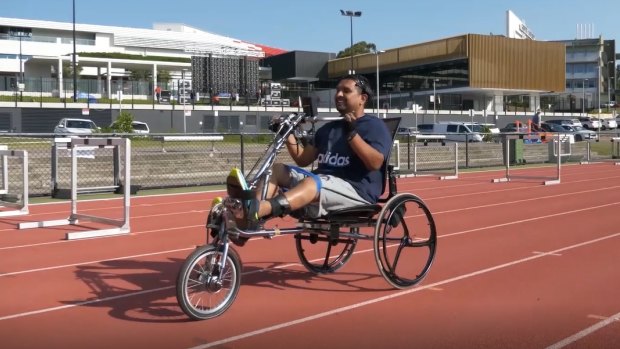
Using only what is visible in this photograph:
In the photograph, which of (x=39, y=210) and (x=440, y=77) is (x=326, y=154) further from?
(x=440, y=77)

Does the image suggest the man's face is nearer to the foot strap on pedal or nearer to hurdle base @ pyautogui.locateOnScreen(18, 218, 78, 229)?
the foot strap on pedal

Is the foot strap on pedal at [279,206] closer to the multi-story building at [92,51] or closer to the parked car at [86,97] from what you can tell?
the parked car at [86,97]

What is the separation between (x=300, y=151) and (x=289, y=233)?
79 centimetres

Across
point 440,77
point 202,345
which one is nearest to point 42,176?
point 202,345

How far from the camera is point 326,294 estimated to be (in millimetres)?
5918

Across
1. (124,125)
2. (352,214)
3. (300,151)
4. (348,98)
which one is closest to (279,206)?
(352,214)

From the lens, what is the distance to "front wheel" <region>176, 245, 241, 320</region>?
486 centimetres

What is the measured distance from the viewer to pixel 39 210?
1266cm

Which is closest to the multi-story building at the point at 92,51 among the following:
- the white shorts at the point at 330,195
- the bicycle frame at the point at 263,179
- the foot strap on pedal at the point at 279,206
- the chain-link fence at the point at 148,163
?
the chain-link fence at the point at 148,163

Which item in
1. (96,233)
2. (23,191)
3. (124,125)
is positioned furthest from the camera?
(124,125)

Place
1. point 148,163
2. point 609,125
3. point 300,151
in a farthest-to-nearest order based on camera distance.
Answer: point 609,125, point 148,163, point 300,151

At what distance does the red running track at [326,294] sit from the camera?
15.5ft

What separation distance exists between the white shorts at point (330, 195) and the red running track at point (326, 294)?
74 centimetres

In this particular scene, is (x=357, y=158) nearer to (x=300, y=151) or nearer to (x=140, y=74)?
(x=300, y=151)
